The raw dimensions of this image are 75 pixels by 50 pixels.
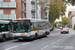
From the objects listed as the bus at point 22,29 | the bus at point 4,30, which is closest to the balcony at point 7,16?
the bus at point 4,30

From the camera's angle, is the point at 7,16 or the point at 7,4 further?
the point at 7,4

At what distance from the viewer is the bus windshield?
21.3 m

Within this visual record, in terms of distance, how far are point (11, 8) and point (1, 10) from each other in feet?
7.58

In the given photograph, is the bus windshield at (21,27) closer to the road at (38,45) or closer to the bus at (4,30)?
the road at (38,45)

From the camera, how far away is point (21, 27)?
21500mm

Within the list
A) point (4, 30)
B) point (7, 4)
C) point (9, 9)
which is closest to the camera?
point (4, 30)

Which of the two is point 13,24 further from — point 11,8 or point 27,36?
point 11,8

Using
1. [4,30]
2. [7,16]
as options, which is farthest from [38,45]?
[7,16]

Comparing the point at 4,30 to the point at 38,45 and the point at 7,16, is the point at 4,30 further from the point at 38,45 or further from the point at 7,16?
the point at 7,16

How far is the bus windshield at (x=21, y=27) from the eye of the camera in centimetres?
2131

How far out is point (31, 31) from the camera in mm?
21859

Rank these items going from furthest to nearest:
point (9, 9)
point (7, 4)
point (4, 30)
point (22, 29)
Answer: point (9, 9)
point (7, 4)
point (4, 30)
point (22, 29)

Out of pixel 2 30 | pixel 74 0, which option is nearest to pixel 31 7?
pixel 74 0

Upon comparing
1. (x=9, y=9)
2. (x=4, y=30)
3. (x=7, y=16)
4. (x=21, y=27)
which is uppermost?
(x=9, y=9)
